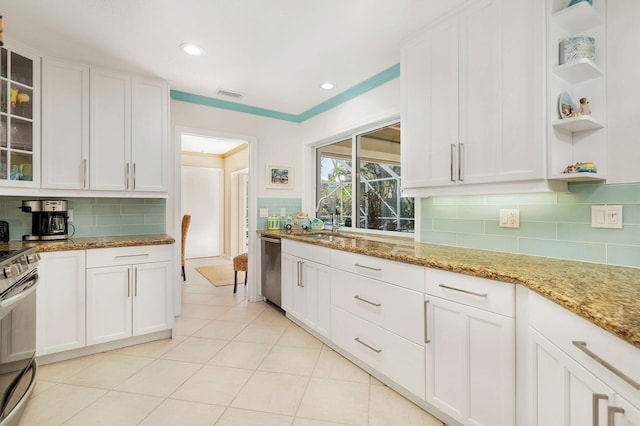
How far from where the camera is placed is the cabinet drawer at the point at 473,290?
1339 millimetres

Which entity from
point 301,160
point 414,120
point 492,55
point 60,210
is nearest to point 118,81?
point 60,210

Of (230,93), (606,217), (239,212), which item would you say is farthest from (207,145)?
(606,217)

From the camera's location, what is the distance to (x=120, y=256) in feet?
8.24

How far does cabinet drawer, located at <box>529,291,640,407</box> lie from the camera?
75 cm

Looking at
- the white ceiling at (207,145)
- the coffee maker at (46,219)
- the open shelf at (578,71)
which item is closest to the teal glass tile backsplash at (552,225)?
the open shelf at (578,71)

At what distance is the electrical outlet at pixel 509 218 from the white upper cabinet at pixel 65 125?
3257 millimetres

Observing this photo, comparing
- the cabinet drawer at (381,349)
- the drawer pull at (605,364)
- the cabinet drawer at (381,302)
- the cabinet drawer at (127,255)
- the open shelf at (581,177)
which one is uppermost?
the open shelf at (581,177)

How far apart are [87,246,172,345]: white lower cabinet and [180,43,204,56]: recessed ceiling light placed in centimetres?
166

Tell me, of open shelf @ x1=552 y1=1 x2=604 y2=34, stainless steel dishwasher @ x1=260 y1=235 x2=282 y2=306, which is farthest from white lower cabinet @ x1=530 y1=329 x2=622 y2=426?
stainless steel dishwasher @ x1=260 y1=235 x2=282 y2=306

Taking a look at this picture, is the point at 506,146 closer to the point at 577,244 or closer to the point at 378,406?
the point at 577,244

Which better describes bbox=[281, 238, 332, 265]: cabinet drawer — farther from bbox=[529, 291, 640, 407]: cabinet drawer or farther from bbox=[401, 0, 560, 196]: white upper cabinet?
bbox=[529, 291, 640, 407]: cabinet drawer

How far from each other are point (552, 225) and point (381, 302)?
3.56ft

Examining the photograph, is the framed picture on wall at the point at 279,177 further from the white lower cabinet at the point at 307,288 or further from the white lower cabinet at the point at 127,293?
the white lower cabinet at the point at 127,293

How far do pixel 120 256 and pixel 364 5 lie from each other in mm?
2619
